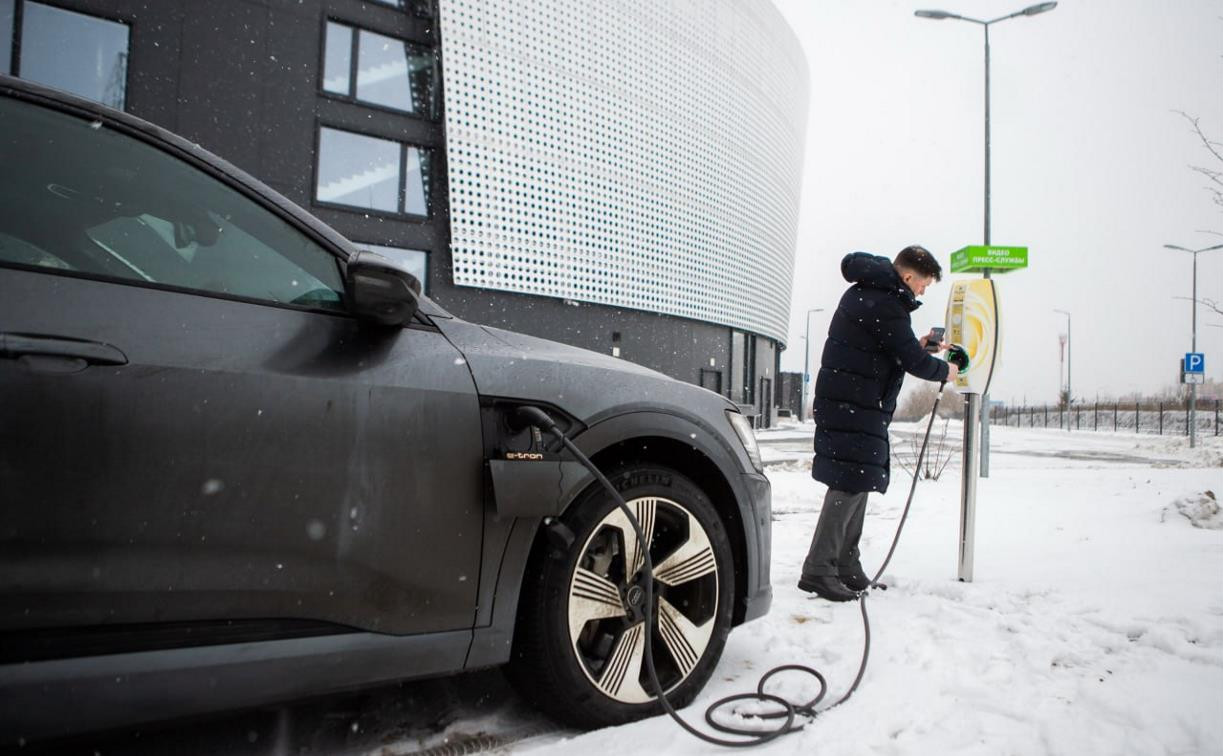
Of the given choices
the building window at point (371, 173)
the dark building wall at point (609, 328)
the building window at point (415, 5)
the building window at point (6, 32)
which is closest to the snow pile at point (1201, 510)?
the dark building wall at point (609, 328)

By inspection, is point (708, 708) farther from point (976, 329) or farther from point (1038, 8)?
point (1038, 8)

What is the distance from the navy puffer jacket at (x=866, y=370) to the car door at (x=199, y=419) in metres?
2.42

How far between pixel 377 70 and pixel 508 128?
167 inches

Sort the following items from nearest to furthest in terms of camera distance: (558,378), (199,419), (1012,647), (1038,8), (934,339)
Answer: (199,419), (558,378), (1012,647), (934,339), (1038,8)

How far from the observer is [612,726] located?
2018 millimetres

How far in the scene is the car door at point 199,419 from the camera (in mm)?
1300

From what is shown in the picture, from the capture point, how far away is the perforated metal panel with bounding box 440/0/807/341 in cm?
2128

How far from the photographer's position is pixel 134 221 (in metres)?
1.65

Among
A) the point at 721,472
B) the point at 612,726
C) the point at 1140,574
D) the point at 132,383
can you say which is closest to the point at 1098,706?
the point at 721,472

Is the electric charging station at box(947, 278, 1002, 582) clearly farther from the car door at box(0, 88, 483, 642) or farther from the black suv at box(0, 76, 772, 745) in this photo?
the car door at box(0, 88, 483, 642)

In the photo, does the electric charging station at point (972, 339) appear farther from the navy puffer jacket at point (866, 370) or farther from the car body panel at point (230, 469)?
the car body panel at point (230, 469)

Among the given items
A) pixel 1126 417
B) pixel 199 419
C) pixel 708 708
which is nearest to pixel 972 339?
pixel 708 708

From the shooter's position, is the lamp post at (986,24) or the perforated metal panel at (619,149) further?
the perforated metal panel at (619,149)

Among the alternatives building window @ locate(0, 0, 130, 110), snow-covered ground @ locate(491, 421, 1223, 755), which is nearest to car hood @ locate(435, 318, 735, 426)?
snow-covered ground @ locate(491, 421, 1223, 755)
